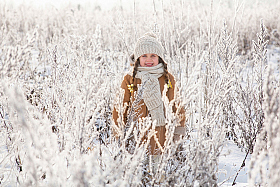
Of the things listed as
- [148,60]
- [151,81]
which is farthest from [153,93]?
[148,60]

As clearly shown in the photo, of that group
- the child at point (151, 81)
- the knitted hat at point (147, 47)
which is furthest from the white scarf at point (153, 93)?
the knitted hat at point (147, 47)

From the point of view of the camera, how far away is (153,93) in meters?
1.87

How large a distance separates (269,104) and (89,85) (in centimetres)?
71

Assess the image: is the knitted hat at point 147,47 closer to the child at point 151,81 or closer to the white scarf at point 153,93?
the child at point 151,81

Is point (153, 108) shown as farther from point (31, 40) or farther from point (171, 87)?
point (31, 40)

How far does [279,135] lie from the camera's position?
2.35 feet

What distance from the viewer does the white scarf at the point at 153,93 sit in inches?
72.9

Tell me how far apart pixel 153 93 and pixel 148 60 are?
1.00ft

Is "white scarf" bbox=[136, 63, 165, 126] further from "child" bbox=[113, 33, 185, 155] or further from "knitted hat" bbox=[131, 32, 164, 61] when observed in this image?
"knitted hat" bbox=[131, 32, 164, 61]

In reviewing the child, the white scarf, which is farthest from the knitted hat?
the white scarf

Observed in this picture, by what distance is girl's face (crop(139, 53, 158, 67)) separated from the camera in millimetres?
1937

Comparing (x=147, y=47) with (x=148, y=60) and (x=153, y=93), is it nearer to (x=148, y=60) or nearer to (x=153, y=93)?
(x=148, y=60)

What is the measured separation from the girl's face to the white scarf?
0.24ft

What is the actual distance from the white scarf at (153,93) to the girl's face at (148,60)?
7 centimetres
